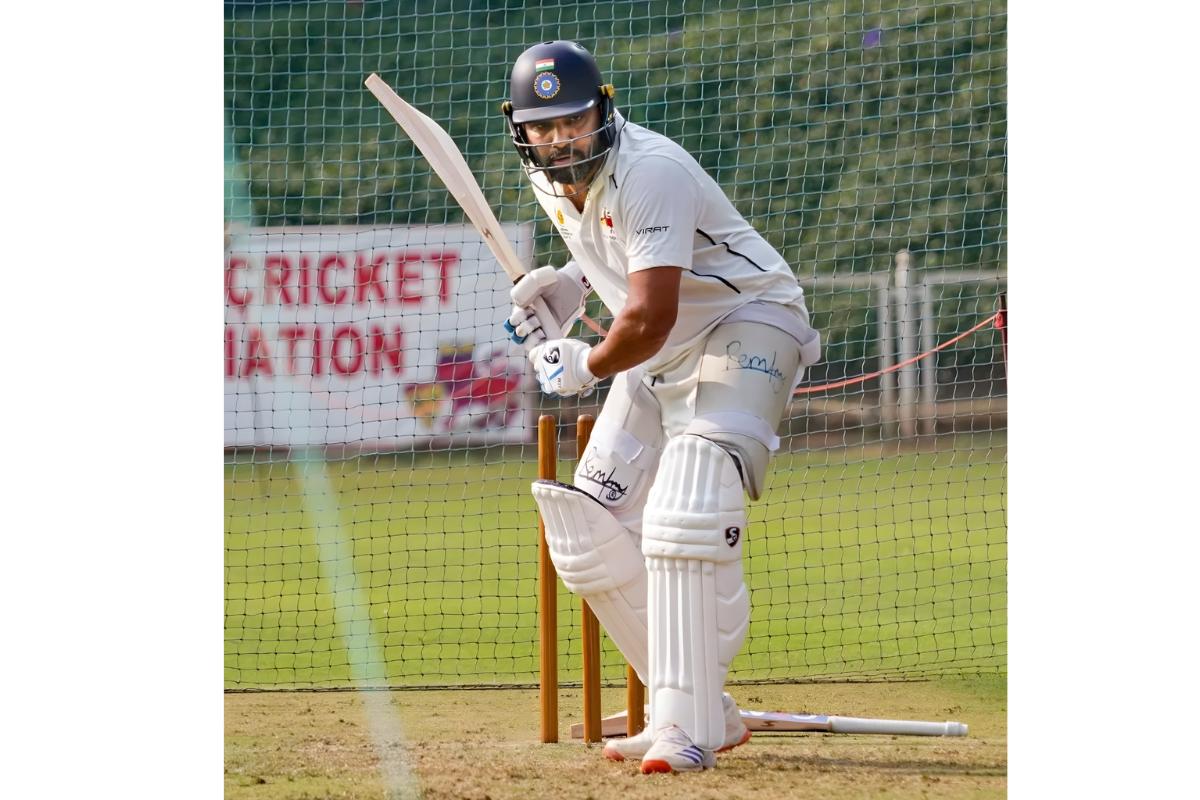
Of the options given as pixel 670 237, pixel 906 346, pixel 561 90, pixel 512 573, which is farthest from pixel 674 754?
pixel 906 346

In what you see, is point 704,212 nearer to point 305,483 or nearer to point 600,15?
point 305,483

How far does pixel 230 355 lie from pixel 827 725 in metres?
6.56

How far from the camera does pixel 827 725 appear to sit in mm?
3785

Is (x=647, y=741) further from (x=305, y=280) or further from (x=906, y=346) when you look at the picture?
(x=906, y=346)

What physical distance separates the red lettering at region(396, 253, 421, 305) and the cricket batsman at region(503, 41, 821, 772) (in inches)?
254

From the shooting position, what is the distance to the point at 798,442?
9672 mm

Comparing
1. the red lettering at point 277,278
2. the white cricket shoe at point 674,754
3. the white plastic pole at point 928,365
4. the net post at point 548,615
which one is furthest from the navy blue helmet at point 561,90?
the red lettering at point 277,278

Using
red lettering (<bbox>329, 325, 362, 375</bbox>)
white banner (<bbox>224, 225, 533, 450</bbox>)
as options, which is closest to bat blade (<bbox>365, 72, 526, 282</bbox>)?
white banner (<bbox>224, 225, 533, 450</bbox>)

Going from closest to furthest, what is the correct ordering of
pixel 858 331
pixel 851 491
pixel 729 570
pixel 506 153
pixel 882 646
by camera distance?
pixel 729 570
pixel 882 646
pixel 851 491
pixel 506 153
pixel 858 331

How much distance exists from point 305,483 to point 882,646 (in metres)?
4.85

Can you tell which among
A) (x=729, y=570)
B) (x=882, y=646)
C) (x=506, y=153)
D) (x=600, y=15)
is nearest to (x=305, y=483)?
(x=506, y=153)

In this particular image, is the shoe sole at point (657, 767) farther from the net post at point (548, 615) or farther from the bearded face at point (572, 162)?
the bearded face at point (572, 162)

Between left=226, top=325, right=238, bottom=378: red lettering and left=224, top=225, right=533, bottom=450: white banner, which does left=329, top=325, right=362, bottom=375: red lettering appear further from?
left=226, top=325, right=238, bottom=378: red lettering

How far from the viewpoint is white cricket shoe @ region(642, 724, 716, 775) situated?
10.1ft
